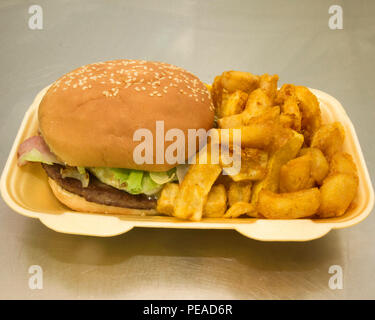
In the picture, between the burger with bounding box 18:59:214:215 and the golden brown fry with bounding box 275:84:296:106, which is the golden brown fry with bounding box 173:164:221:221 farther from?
the golden brown fry with bounding box 275:84:296:106

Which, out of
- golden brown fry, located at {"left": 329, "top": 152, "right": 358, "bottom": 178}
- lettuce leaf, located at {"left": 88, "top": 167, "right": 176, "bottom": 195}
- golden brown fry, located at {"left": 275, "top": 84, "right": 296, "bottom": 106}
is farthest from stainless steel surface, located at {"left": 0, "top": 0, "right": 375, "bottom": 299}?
golden brown fry, located at {"left": 275, "top": 84, "right": 296, "bottom": 106}

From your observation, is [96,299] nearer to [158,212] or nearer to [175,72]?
[158,212]

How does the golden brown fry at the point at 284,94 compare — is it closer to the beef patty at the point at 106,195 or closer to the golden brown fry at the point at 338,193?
the golden brown fry at the point at 338,193

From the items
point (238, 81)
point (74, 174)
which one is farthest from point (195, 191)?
point (238, 81)

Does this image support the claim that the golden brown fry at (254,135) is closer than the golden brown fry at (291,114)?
Yes

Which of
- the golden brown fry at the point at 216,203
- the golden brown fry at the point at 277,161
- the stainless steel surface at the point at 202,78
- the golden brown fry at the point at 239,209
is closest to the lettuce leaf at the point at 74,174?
the stainless steel surface at the point at 202,78
